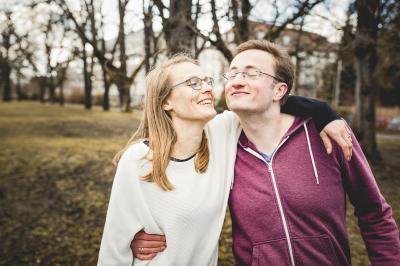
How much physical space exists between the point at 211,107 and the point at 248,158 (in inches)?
18.2

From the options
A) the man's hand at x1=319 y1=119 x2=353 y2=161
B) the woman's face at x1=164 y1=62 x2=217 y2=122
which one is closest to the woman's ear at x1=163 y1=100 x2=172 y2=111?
the woman's face at x1=164 y1=62 x2=217 y2=122

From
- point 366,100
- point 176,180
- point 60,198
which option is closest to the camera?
point 176,180

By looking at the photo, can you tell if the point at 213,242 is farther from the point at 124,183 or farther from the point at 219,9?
the point at 219,9

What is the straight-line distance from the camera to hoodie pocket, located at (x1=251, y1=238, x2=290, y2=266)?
198cm

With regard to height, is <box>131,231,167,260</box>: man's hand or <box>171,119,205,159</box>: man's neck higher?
<box>171,119,205,159</box>: man's neck

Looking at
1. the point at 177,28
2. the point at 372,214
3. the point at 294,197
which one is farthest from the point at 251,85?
the point at 177,28

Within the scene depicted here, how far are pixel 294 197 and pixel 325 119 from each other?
1.89ft

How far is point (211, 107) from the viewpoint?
91.5 inches

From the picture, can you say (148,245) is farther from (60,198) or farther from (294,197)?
(60,198)

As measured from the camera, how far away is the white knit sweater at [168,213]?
6.65 ft

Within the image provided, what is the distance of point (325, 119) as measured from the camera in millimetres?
2139

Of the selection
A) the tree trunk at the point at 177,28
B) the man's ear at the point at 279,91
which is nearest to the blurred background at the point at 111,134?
the tree trunk at the point at 177,28

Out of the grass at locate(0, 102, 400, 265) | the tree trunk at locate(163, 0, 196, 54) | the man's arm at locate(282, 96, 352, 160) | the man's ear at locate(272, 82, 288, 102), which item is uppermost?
the tree trunk at locate(163, 0, 196, 54)

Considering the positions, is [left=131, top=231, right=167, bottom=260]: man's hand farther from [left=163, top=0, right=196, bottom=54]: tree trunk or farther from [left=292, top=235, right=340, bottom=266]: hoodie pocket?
[left=163, top=0, right=196, bottom=54]: tree trunk
